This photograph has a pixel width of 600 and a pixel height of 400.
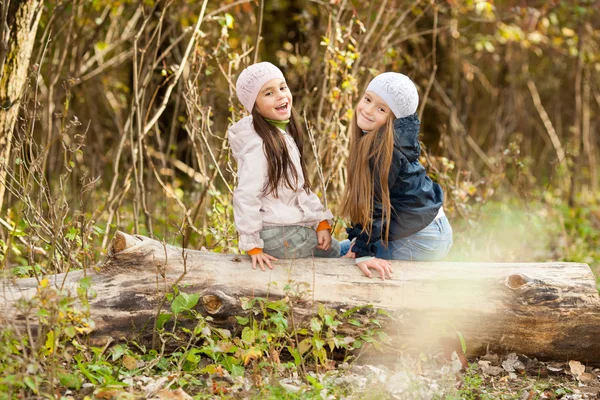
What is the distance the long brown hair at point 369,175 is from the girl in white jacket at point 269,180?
0.73ft

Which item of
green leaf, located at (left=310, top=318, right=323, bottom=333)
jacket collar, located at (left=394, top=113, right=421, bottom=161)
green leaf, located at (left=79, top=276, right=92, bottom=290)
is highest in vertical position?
jacket collar, located at (left=394, top=113, right=421, bottom=161)

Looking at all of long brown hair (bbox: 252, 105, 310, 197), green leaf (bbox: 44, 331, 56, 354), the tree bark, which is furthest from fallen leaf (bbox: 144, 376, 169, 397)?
the tree bark

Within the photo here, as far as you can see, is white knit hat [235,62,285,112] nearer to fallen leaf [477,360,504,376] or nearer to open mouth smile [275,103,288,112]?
open mouth smile [275,103,288,112]

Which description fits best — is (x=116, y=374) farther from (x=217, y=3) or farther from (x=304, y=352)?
(x=217, y=3)

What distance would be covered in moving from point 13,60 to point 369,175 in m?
2.42

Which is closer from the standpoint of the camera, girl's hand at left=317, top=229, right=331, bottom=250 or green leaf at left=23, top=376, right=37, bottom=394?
green leaf at left=23, top=376, right=37, bottom=394

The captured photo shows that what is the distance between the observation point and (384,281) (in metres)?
3.82

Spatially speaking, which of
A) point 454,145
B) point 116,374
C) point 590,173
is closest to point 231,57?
point 116,374

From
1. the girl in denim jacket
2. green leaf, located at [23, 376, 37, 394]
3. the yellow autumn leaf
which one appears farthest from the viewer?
the girl in denim jacket

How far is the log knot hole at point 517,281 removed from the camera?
12.5ft

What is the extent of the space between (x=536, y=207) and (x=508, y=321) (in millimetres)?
4042

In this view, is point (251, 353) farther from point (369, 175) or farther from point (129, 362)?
point (369, 175)

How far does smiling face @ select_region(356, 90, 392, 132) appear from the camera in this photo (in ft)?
12.7

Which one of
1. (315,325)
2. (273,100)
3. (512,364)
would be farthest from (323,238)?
(512,364)
